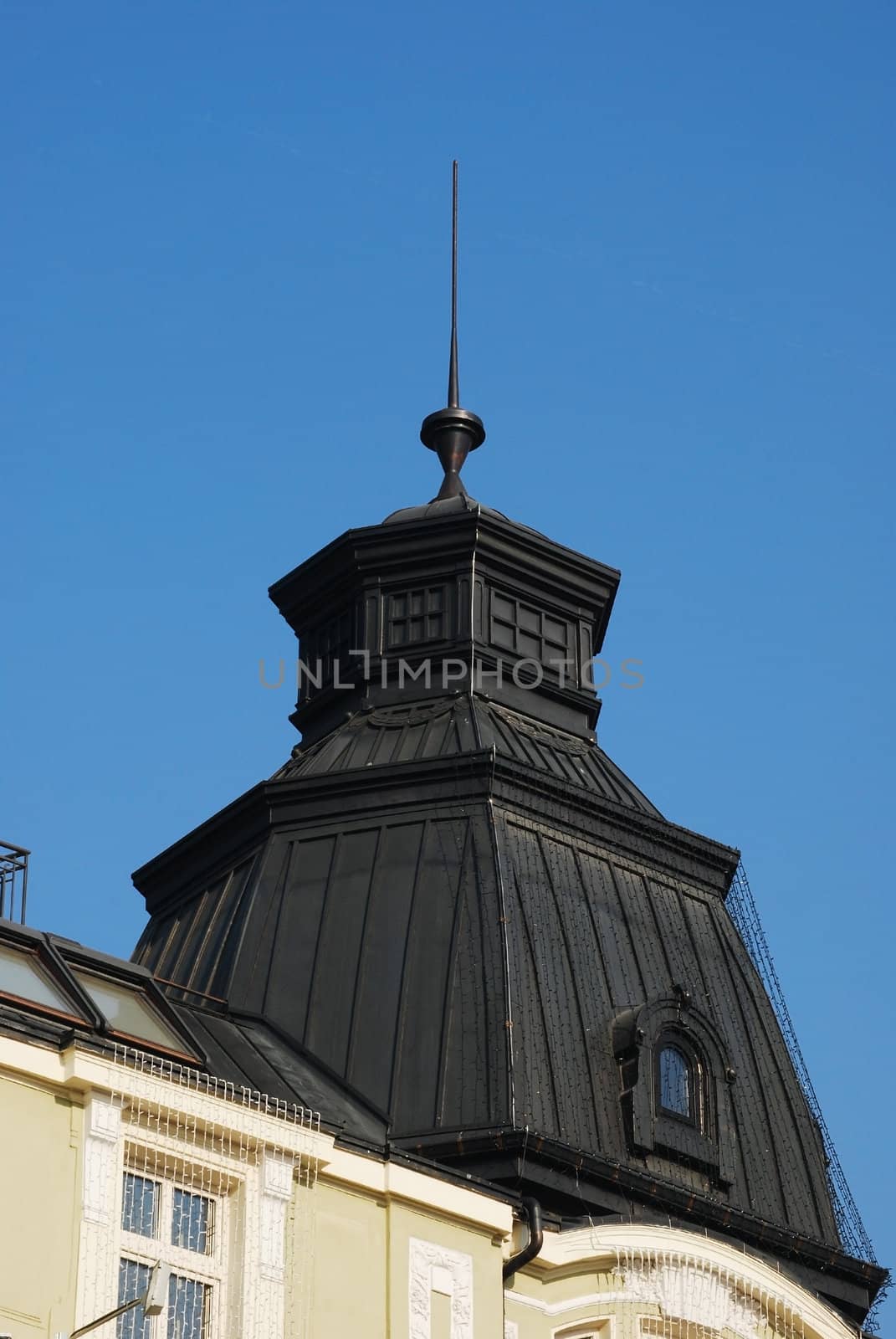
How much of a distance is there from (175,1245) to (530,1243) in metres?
4.87

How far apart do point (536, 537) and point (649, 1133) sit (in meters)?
12.2

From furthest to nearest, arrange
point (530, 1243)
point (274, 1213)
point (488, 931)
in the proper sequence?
1. point (488, 931)
2. point (530, 1243)
3. point (274, 1213)

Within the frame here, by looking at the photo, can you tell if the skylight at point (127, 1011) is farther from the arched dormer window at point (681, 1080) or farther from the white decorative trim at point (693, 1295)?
the arched dormer window at point (681, 1080)

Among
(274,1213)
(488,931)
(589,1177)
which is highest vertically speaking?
(488,931)

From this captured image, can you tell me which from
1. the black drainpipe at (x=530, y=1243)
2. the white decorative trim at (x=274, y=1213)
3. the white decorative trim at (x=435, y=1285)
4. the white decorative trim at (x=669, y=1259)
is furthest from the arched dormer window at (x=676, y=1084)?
the white decorative trim at (x=274, y=1213)

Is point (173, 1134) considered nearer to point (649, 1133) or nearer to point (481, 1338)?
point (481, 1338)

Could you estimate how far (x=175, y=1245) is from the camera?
3008 cm

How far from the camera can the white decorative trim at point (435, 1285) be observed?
31453mm

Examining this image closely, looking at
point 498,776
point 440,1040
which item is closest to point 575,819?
point 498,776

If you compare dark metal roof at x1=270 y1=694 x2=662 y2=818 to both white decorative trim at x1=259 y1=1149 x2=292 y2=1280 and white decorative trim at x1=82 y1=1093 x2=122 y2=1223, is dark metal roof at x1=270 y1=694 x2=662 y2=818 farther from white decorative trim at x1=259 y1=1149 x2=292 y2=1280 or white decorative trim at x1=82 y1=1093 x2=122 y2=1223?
white decorative trim at x1=82 y1=1093 x2=122 y2=1223

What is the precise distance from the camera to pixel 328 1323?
30766mm

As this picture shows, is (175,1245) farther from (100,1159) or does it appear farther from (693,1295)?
(693,1295)

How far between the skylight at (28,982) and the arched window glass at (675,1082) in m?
9.25

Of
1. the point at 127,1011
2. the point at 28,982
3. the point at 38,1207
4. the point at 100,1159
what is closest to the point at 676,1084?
the point at 127,1011
